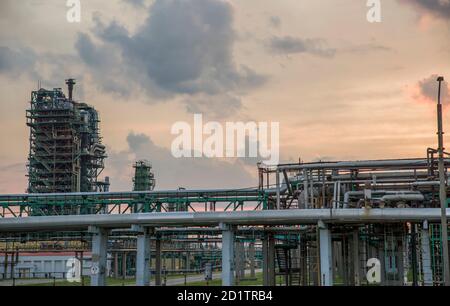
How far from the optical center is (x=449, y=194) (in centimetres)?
3403

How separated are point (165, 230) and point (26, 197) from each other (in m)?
11.8

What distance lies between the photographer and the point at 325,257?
32.5 meters

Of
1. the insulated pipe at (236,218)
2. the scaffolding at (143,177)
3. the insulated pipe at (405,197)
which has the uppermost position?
the scaffolding at (143,177)

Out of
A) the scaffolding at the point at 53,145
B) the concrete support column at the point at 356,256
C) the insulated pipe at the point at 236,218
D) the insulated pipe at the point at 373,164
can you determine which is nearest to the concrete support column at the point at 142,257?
the insulated pipe at the point at 236,218

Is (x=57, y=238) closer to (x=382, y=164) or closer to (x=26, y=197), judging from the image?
(x=26, y=197)

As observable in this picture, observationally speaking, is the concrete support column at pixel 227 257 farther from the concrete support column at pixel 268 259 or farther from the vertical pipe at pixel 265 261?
Result: the concrete support column at pixel 268 259

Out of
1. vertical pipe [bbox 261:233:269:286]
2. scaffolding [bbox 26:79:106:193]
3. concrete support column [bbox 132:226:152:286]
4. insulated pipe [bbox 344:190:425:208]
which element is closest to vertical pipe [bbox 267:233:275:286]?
vertical pipe [bbox 261:233:269:286]

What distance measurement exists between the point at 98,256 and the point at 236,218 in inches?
358

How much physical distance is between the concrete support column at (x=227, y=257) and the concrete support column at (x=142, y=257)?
5108 mm

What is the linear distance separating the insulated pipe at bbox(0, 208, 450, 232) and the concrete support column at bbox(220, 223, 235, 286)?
528mm

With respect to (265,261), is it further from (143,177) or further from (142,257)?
(143,177)

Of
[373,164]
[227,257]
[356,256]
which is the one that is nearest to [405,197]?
[373,164]

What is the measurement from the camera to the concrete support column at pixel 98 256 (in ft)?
116
